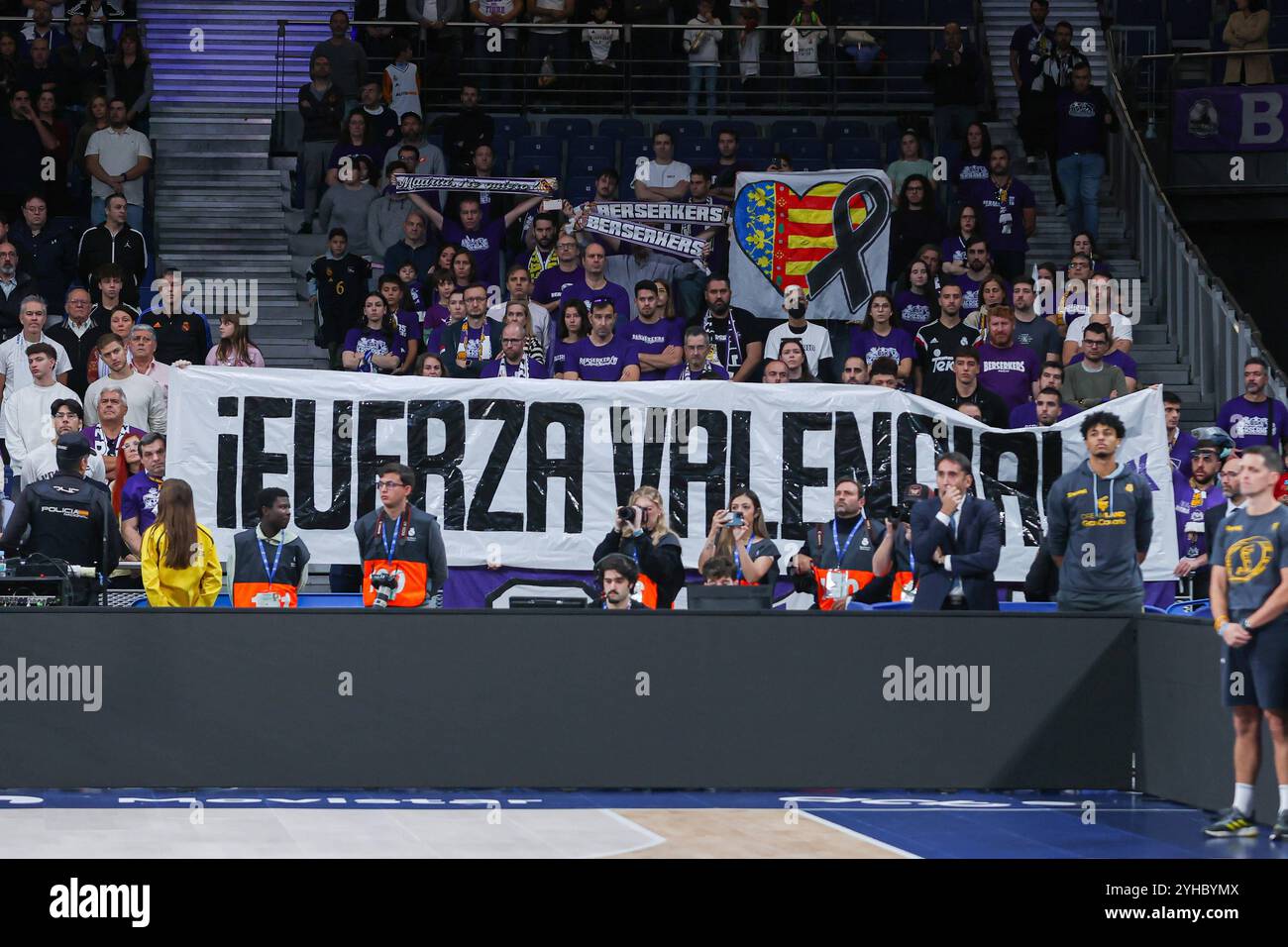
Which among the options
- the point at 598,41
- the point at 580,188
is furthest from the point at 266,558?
the point at 598,41

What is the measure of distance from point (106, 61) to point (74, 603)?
1053 cm

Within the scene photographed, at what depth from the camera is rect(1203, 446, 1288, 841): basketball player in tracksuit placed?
9609 mm

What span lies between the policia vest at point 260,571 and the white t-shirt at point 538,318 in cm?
420

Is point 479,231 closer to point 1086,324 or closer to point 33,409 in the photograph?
point 33,409

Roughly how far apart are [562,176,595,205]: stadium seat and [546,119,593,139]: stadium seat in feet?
4.05

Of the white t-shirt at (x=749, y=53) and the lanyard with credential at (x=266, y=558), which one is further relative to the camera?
the white t-shirt at (x=749, y=53)

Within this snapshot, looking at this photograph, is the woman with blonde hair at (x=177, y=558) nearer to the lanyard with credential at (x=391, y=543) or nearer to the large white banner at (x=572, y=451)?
the lanyard with credential at (x=391, y=543)

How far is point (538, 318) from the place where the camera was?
1667 centimetres

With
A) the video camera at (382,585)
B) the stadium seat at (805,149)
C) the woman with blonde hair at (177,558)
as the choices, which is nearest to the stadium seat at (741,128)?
the stadium seat at (805,149)

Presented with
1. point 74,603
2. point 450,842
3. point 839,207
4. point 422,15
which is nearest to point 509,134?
point 422,15

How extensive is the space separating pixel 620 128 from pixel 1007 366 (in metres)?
6.70

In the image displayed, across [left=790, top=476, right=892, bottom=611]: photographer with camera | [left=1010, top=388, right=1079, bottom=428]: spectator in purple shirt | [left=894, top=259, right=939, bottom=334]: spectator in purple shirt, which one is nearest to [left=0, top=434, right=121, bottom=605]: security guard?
[left=790, top=476, right=892, bottom=611]: photographer with camera

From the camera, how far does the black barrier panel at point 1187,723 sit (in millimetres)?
10656

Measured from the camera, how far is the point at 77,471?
41.9ft
